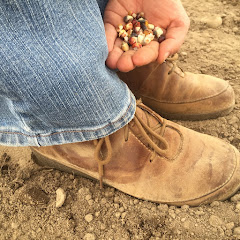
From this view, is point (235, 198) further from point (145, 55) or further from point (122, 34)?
point (122, 34)

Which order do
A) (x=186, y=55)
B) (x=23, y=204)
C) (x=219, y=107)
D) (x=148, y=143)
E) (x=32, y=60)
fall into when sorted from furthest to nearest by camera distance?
(x=186, y=55)
(x=219, y=107)
(x=23, y=204)
(x=148, y=143)
(x=32, y=60)

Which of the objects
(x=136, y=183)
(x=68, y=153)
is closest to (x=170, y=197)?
(x=136, y=183)

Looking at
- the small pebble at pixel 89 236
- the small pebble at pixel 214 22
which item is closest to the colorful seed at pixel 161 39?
the small pebble at pixel 89 236

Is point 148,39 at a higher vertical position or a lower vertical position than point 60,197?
higher

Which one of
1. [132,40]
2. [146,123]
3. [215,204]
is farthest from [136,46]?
[215,204]

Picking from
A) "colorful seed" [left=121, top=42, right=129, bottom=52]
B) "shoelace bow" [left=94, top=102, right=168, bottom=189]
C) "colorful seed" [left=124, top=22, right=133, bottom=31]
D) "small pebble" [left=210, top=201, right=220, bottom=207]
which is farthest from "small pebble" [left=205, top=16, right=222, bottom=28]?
"small pebble" [left=210, top=201, right=220, bottom=207]

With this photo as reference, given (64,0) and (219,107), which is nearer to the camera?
(64,0)

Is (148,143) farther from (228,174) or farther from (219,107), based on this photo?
(219,107)
